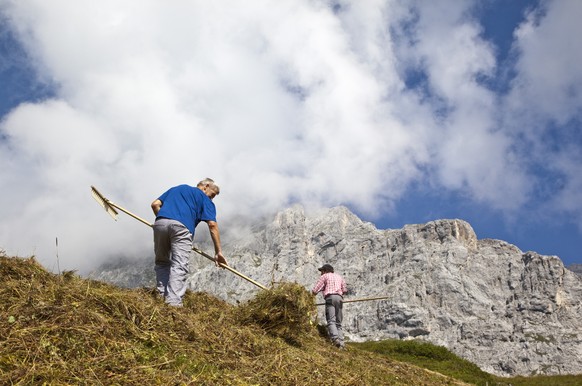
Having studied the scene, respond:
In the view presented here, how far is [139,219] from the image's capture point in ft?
39.0

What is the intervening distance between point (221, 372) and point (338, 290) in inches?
385

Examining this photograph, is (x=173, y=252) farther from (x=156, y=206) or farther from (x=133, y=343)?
(x=133, y=343)

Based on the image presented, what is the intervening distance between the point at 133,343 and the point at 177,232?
12.2 ft

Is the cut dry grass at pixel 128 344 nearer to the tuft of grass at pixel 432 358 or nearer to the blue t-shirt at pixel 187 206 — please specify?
the blue t-shirt at pixel 187 206

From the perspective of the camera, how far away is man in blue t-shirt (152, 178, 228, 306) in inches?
377

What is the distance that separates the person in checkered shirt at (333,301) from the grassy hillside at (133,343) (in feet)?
15.5

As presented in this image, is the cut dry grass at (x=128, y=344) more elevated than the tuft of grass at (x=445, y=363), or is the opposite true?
the tuft of grass at (x=445, y=363)

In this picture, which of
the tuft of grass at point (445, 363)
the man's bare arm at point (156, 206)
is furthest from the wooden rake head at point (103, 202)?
the tuft of grass at point (445, 363)

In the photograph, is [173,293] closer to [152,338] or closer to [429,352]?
[152,338]

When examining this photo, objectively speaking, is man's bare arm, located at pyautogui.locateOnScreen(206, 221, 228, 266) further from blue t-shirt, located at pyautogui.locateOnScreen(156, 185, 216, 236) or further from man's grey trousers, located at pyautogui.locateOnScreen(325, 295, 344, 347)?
man's grey trousers, located at pyautogui.locateOnScreen(325, 295, 344, 347)

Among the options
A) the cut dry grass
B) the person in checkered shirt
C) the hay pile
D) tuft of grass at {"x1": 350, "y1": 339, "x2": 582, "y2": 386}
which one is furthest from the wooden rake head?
tuft of grass at {"x1": 350, "y1": 339, "x2": 582, "y2": 386}

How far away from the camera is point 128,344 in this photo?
6141mm

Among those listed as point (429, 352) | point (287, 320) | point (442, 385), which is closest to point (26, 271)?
point (287, 320)

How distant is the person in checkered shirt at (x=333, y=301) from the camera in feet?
48.3
